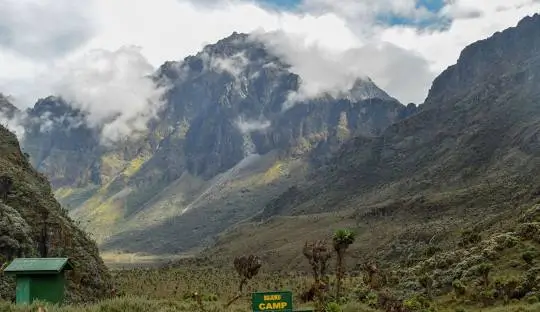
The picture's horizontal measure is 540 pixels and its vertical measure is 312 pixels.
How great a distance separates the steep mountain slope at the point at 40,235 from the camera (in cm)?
4030

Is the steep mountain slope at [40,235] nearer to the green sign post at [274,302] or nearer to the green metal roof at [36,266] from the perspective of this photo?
A: the green metal roof at [36,266]

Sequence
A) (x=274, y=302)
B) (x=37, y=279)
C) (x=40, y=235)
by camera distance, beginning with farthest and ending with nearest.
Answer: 1. (x=40, y=235)
2. (x=37, y=279)
3. (x=274, y=302)

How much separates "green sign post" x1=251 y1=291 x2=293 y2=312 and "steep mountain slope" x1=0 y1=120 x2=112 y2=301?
57.7ft

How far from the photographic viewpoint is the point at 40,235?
148 ft

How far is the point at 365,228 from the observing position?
150 m

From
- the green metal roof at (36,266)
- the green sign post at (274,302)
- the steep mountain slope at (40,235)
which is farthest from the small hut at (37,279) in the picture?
the green sign post at (274,302)

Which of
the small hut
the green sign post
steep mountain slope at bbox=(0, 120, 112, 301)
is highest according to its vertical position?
steep mountain slope at bbox=(0, 120, 112, 301)

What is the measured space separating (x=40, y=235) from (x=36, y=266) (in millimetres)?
18072

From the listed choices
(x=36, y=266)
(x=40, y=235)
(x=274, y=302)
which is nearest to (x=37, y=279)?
(x=36, y=266)

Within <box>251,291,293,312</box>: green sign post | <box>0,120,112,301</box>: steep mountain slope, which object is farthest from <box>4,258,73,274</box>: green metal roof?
<box>251,291,293,312</box>: green sign post

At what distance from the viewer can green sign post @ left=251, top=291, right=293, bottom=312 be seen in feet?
84.4

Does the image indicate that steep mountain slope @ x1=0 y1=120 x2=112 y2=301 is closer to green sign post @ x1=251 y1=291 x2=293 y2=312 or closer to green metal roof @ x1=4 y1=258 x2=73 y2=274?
green metal roof @ x1=4 y1=258 x2=73 y2=274

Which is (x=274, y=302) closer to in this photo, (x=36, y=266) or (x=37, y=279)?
(x=37, y=279)

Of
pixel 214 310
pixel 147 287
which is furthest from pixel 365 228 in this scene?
pixel 214 310
